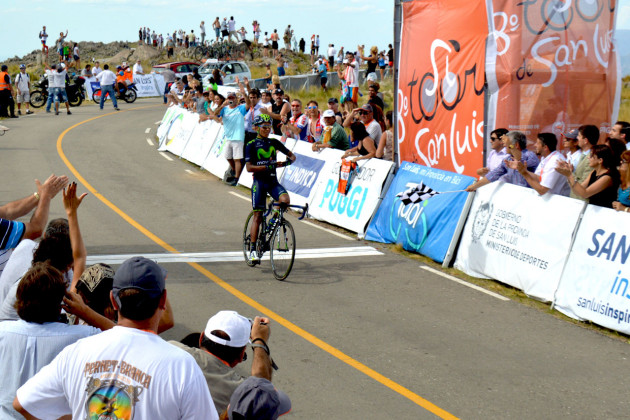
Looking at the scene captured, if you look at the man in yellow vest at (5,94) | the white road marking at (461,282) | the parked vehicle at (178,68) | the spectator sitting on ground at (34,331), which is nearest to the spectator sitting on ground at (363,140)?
the white road marking at (461,282)

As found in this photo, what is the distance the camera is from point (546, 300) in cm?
966

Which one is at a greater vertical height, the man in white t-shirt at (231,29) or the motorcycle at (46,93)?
the man in white t-shirt at (231,29)

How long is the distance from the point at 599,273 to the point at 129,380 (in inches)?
290

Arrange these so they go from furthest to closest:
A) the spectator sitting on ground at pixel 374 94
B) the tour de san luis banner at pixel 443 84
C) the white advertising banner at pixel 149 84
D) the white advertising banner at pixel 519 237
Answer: the white advertising banner at pixel 149 84
the spectator sitting on ground at pixel 374 94
the tour de san luis banner at pixel 443 84
the white advertising banner at pixel 519 237

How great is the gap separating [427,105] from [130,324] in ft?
38.2

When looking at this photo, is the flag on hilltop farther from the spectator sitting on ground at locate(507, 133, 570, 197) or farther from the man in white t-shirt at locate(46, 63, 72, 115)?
the man in white t-shirt at locate(46, 63, 72, 115)

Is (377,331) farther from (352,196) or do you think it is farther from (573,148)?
(352,196)

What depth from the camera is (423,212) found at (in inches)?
482

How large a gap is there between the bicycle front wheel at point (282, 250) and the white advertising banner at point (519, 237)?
9.09 ft

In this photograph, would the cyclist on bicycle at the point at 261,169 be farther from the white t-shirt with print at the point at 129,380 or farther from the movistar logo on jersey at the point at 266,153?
the white t-shirt with print at the point at 129,380

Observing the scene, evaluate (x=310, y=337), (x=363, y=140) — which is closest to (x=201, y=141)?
(x=363, y=140)

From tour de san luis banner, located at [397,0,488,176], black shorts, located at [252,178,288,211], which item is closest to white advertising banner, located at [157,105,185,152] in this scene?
tour de san luis banner, located at [397,0,488,176]

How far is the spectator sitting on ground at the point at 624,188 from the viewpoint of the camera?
8977 mm

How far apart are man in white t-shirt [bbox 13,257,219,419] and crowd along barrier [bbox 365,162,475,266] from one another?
8.83 m
